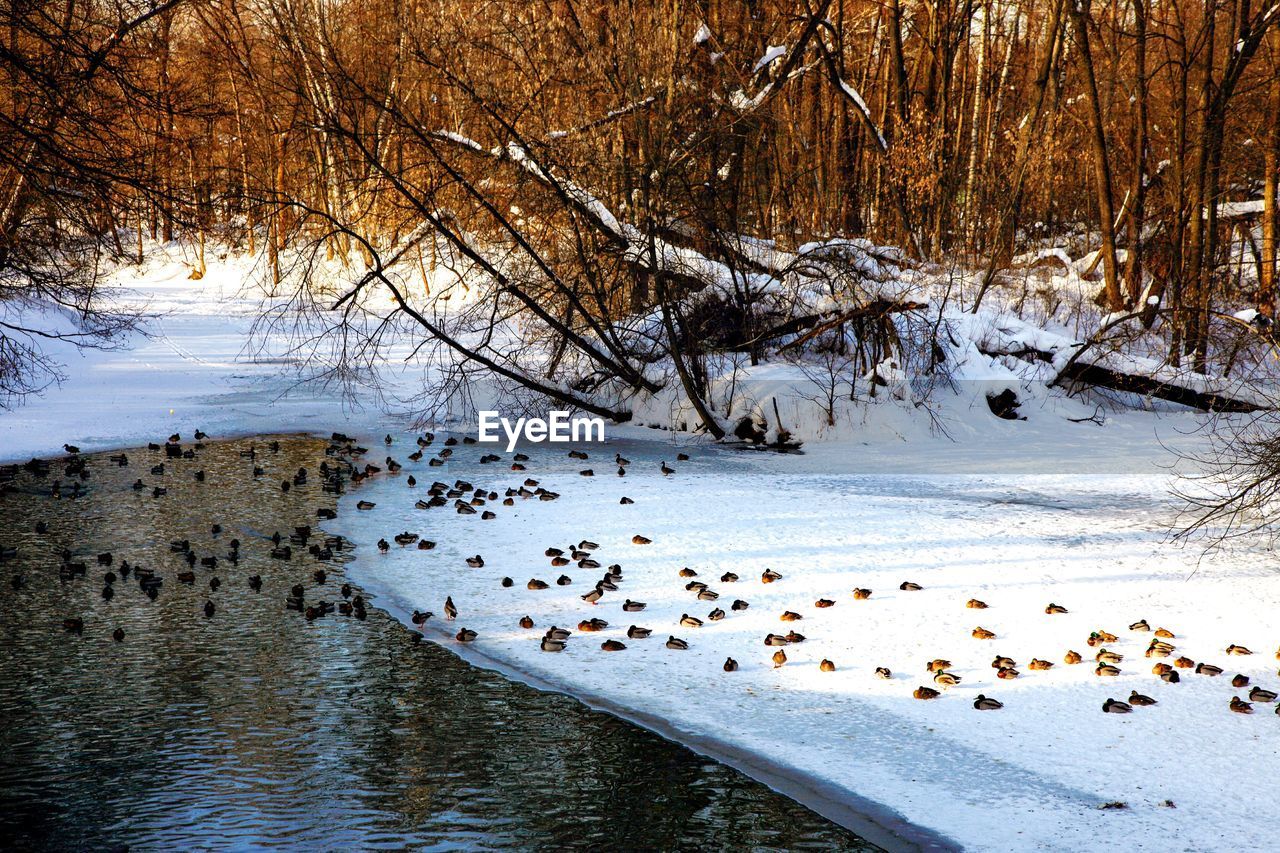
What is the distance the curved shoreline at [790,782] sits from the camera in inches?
160

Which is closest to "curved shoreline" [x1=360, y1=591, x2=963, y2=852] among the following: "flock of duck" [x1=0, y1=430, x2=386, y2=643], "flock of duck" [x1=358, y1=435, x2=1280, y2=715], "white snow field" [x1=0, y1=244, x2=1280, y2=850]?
"white snow field" [x1=0, y1=244, x2=1280, y2=850]

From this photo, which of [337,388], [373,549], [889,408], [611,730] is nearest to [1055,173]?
[889,408]

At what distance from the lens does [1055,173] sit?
25750 millimetres

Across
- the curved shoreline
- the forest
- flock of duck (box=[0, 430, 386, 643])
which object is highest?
the forest

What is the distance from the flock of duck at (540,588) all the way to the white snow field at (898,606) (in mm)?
62

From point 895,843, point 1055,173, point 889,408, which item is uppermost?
point 1055,173

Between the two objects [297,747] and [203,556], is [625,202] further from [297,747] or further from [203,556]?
[297,747]

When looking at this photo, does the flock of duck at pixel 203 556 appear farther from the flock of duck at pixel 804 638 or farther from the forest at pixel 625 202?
the forest at pixel 625 202

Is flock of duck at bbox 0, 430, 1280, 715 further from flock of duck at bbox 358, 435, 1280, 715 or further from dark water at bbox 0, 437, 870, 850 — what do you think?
dark water at bbox 0, 437, 870, 850

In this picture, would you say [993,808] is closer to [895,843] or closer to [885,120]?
[895,843]

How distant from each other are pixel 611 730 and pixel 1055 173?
79.8ft

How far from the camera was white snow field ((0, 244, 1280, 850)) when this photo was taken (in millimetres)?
4414

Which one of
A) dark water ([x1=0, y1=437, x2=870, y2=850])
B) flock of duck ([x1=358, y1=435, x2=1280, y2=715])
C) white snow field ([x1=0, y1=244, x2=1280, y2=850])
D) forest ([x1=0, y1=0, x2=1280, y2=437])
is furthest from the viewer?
forest ([x1=0, y1=0, x2=1280, y2=437])

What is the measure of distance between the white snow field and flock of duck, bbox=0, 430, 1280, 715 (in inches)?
2.4
